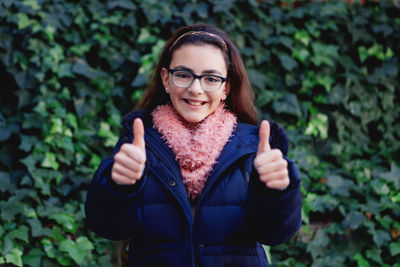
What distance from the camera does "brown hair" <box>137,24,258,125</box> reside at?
5.71 ft

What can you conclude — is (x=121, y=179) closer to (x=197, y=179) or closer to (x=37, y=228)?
(x=197, y=179)

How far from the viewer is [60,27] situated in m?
3.34

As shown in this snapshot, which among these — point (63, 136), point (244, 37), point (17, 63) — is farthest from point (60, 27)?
point (244, 37)

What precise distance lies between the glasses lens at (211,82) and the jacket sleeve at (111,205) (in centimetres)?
46

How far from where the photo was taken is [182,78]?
1673 mm

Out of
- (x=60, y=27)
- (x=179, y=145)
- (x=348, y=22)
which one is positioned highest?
(x=348, y=22)

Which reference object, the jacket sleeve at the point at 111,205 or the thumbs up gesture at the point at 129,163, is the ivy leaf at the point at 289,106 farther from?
the thumbs up gesture at the point at 129,163


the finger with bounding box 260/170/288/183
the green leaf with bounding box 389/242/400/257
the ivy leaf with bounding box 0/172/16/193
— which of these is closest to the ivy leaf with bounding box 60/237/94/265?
the ivy leaf with bounding box 0/172/16/193

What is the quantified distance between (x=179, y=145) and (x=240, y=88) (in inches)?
17.1

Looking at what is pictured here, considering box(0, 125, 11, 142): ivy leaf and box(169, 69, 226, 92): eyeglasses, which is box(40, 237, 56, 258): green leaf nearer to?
box(0, 125, 11, 142): ivy leaf

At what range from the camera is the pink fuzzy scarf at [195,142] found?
1627 mm

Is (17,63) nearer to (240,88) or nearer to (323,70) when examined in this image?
(240,88)

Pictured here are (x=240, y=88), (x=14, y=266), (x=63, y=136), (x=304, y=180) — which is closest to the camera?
(x=240, y=88)

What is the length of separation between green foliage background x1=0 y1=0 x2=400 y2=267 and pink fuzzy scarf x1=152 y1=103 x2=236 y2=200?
130 centimetres
